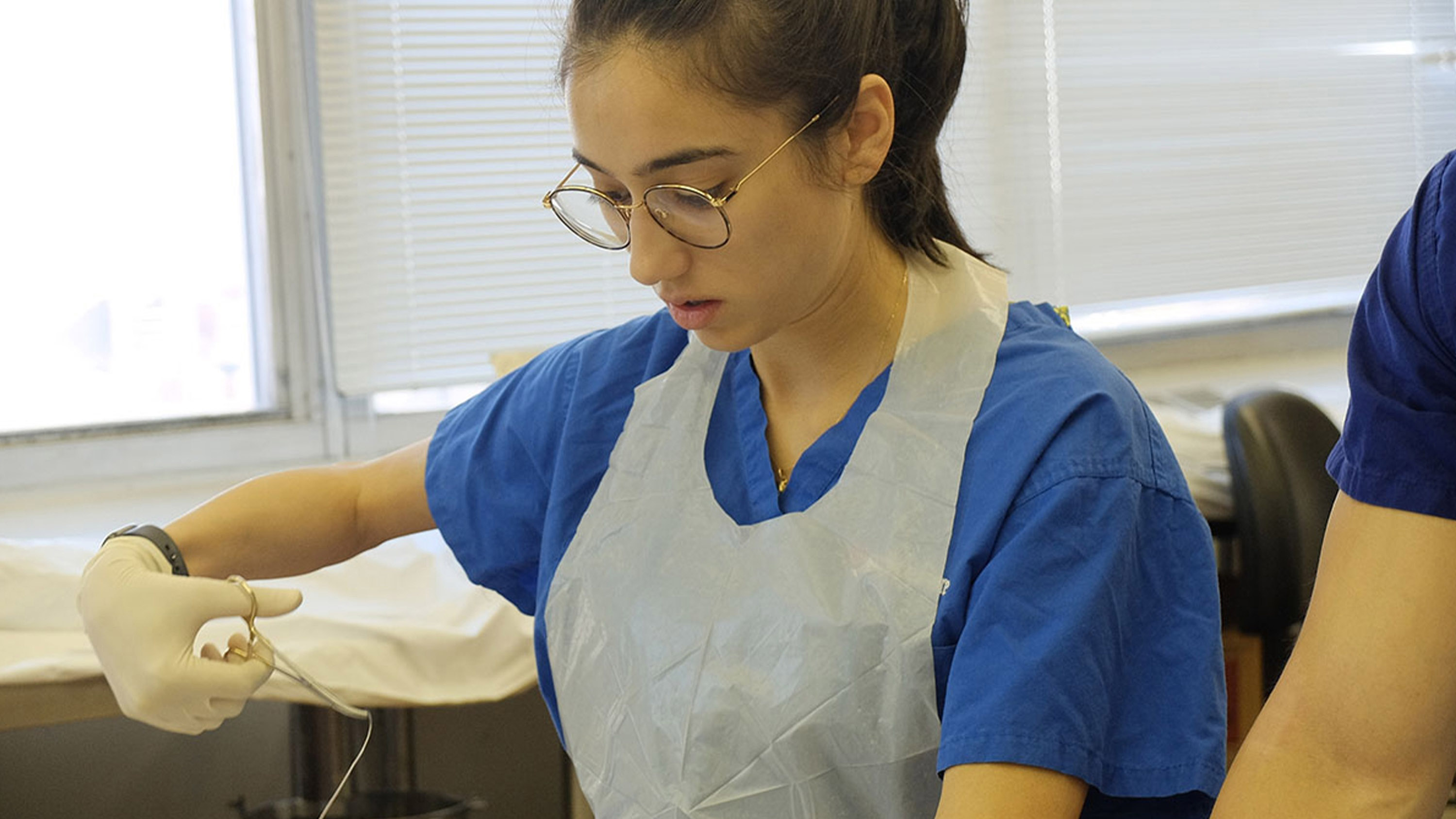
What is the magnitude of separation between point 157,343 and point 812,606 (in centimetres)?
170

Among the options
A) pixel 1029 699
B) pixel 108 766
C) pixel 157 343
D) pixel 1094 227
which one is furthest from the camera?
pixel 1094 227

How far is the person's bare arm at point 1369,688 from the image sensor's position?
2.45 feet

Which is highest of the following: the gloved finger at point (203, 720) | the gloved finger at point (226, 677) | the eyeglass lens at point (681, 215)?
the eyeglass lens at point (681, 215)

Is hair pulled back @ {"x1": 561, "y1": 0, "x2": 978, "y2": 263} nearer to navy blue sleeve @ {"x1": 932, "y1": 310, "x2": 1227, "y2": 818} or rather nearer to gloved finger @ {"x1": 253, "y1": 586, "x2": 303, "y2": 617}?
navy blue sleeve @ {"x1": 932, "y1": 310, "x2": 1227, "y2": 818}

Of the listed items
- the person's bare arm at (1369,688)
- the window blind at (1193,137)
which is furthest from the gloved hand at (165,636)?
the window blind at (1193,137)

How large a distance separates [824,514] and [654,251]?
23 cm

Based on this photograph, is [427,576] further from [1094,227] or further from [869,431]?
[1094,227]

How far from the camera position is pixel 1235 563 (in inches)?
89.7

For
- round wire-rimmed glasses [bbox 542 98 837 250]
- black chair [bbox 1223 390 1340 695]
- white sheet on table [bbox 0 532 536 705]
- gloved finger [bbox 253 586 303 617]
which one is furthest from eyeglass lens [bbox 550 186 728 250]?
black chair [bbox 1223 390 1340 695]

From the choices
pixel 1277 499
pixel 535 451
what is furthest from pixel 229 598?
pixel 1277 499

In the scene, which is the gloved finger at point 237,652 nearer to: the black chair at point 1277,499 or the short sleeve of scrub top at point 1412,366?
the short sleeve of scrub top at point 1412,366

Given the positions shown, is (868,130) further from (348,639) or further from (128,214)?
(128,214)

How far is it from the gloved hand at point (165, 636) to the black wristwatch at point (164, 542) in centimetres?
5

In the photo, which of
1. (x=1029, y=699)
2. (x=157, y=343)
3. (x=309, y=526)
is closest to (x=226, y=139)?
(x=157, y=343)
